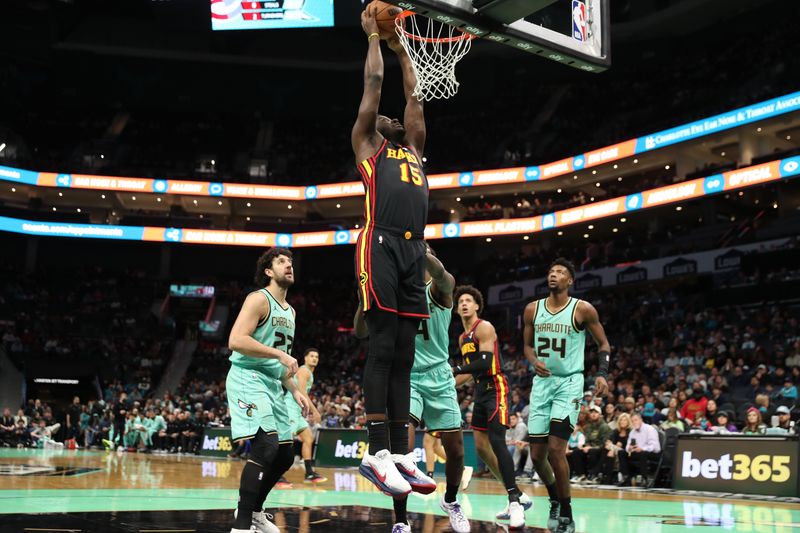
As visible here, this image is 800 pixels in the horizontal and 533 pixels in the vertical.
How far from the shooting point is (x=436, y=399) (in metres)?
6.79

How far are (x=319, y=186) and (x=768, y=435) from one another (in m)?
30.7

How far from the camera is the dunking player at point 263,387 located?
5625mm

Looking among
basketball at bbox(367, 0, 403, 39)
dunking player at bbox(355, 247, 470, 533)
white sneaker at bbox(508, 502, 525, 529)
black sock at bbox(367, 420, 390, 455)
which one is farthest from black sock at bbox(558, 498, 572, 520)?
basketball at bbox(367, 0, 403, 39)

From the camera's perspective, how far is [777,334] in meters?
21.8

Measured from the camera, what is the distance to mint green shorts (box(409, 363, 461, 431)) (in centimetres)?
674

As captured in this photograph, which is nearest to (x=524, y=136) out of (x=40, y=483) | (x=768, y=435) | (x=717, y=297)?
(x=717, y=297)

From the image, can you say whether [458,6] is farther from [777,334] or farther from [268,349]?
[777,334]

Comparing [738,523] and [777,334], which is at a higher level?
[777,334]

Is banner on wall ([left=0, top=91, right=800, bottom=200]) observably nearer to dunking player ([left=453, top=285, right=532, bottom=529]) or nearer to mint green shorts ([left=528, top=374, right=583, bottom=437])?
dunking player ([left=453, top=285, right=532, bottom=529])

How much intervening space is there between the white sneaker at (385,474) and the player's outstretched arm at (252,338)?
1053 mm

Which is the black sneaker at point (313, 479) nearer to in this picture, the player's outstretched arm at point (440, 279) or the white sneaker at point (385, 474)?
the player's outstretched arm at point (440, 279)

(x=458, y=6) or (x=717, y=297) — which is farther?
(x=717, y=297)

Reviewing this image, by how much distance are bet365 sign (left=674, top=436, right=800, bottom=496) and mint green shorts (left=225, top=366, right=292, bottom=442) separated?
8.43 meters

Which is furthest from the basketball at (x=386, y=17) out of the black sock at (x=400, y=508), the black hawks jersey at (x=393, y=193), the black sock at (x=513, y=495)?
the black sock at (x=513, y=495)
